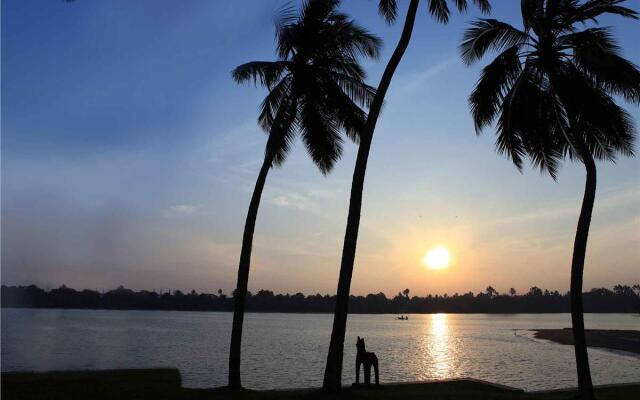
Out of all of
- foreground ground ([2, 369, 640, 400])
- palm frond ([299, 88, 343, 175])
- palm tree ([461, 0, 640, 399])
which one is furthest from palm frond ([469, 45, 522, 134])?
foreground ground ([2, 369, 640, 400])

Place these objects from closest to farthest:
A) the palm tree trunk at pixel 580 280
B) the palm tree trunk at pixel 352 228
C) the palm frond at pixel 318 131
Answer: the palm tree trunk at pixel 352 228
the palm tree trunk at pixel 580 280
the palm frond at pixel 318 131

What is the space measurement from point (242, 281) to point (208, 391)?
11.2 feet

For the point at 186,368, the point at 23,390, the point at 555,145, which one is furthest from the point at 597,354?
the point at 23,390

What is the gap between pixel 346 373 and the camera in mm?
38375

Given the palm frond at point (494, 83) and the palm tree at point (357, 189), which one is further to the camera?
the palm frond at point (494, 83)

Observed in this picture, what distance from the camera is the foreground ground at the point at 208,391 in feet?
49.1

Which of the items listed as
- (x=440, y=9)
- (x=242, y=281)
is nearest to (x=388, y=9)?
(x=440, y=9)

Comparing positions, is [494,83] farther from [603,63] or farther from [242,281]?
[242,281]

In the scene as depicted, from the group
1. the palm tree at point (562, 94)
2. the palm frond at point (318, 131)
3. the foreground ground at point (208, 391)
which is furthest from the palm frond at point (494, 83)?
the foreground ground at point (208, 391)

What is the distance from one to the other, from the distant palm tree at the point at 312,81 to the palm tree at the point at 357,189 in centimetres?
212

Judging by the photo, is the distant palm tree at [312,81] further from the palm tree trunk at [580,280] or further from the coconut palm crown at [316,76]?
the palm tree trunk at [580,280]

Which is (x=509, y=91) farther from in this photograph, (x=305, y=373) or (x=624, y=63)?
(x=305, y=373)

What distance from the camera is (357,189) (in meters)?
15.7

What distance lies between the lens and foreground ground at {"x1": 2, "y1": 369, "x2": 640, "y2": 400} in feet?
49.1
